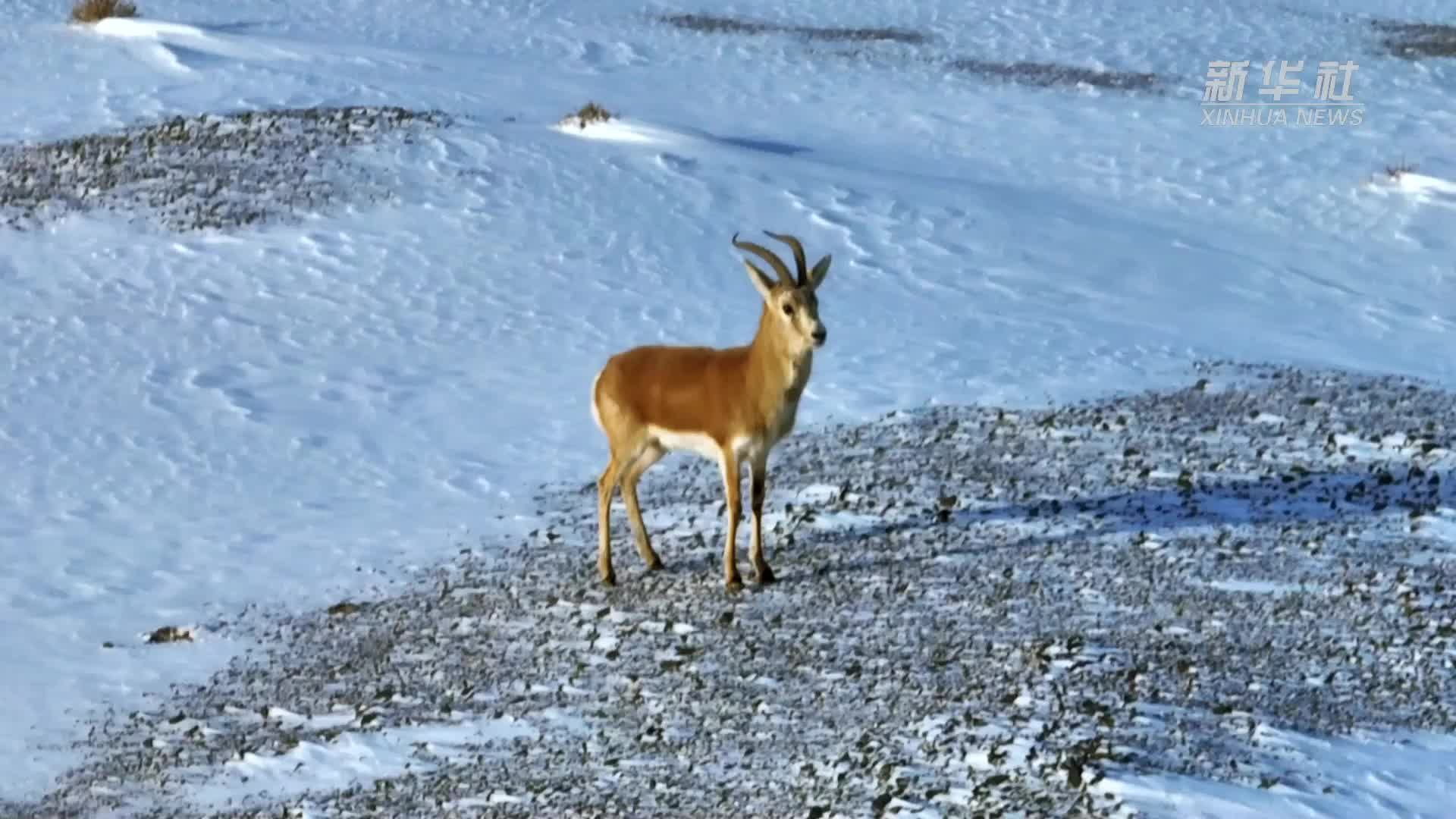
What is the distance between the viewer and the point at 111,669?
1255 centimetres

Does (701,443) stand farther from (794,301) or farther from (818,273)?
(818,273)

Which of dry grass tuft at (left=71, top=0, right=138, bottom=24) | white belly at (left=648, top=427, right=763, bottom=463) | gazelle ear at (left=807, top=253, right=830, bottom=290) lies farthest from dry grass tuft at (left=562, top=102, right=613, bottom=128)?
gazelle ear at (left=807, top=253, right=830, bottom=290)

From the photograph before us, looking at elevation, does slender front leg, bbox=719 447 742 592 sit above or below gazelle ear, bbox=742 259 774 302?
below

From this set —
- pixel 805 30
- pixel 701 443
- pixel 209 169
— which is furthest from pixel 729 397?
pixel 805 30

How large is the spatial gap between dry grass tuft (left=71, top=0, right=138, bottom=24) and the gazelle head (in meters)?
18.0

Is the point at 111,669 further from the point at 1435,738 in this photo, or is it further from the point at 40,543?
the point at 1435,738

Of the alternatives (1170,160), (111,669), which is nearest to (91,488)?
(111,669)

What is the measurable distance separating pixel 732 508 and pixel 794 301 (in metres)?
1.37

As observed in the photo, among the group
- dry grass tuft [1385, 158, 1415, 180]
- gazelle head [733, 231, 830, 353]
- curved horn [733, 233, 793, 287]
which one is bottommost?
dry grass tuft [1385, 158, 1415, 180]

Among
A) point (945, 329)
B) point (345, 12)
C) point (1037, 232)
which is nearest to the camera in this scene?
point (945, 329)

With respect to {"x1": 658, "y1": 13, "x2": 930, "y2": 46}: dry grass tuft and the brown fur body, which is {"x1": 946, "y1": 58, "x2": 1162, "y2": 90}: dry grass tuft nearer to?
{"x1": 658, "y1": 13, "x2": 930, "y2": 46}: dry grass tuft

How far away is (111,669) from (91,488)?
12.3 feet

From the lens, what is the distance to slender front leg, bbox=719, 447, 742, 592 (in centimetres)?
1276

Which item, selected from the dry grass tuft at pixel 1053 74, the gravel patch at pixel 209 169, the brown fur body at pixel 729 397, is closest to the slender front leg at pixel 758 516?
the brown fur body at pixel 729 397
